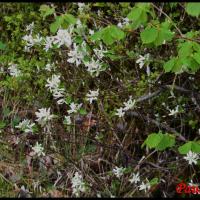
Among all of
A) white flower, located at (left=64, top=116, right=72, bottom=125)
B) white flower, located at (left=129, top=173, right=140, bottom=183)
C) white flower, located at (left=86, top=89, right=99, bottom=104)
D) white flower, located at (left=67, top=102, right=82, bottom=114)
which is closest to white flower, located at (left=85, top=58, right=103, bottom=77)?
white flower, located at (left=86, top=89, right=99, bottom=104)

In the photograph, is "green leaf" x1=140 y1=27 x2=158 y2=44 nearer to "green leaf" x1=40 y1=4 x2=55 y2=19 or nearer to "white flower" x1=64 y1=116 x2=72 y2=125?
"green leaf" x1=40 y1=4 x2=55 y2=19

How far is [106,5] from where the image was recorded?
159 inches

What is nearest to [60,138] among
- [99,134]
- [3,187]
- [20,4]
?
[99,134]

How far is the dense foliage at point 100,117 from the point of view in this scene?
3.16 metres

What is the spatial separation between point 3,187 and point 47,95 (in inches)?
32.3

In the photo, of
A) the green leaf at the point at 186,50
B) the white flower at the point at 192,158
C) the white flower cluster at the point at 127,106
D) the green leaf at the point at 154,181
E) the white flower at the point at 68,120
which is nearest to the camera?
the green leaf at the point at 186,50

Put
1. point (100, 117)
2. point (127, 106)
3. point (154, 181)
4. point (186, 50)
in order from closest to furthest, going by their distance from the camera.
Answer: point (186, 50) < point (154, 181) < point (127, 106) < point (100, 117)

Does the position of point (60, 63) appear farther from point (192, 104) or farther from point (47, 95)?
point (192, 104)

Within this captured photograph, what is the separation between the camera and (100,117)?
360 cm

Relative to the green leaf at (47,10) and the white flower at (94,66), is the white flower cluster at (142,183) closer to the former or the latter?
the white flower at (94,66)

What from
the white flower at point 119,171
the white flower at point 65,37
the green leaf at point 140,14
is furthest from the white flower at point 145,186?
the green leaf at point 140,14

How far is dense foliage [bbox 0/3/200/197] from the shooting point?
10.4ft

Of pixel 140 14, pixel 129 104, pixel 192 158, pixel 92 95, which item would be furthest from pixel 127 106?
pixel 140 14

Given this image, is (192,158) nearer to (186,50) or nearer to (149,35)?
(186,50)
